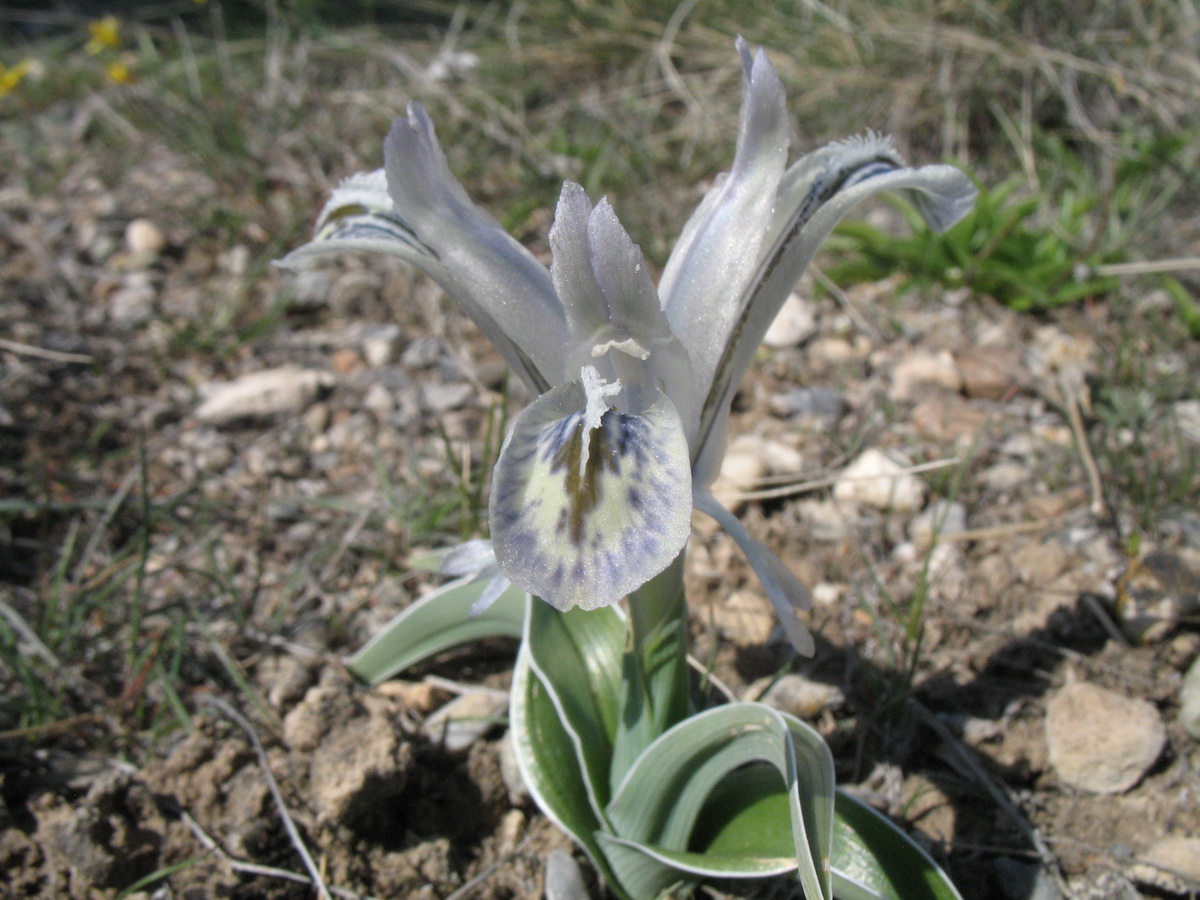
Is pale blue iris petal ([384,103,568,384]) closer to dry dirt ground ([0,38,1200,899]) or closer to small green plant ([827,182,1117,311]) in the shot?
dry dirt ground ([0,38,1200,899])

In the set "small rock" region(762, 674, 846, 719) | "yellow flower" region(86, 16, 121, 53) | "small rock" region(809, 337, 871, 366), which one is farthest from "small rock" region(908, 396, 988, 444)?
"yellow flower" region(86, 16, 121, 53)

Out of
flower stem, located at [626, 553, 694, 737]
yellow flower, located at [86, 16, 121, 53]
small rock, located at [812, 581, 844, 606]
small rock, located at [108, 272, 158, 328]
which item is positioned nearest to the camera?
flower stem, located at [626, 553, 694, 737]

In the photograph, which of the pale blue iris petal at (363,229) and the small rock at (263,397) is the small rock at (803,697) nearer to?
the pale blue iris petal at (363,229)

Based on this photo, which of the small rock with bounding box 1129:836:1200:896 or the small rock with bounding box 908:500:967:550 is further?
the small rock with bounding box 908:500:967:550

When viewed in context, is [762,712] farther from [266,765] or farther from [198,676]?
[198,676]

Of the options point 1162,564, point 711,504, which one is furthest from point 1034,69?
point 711,504
